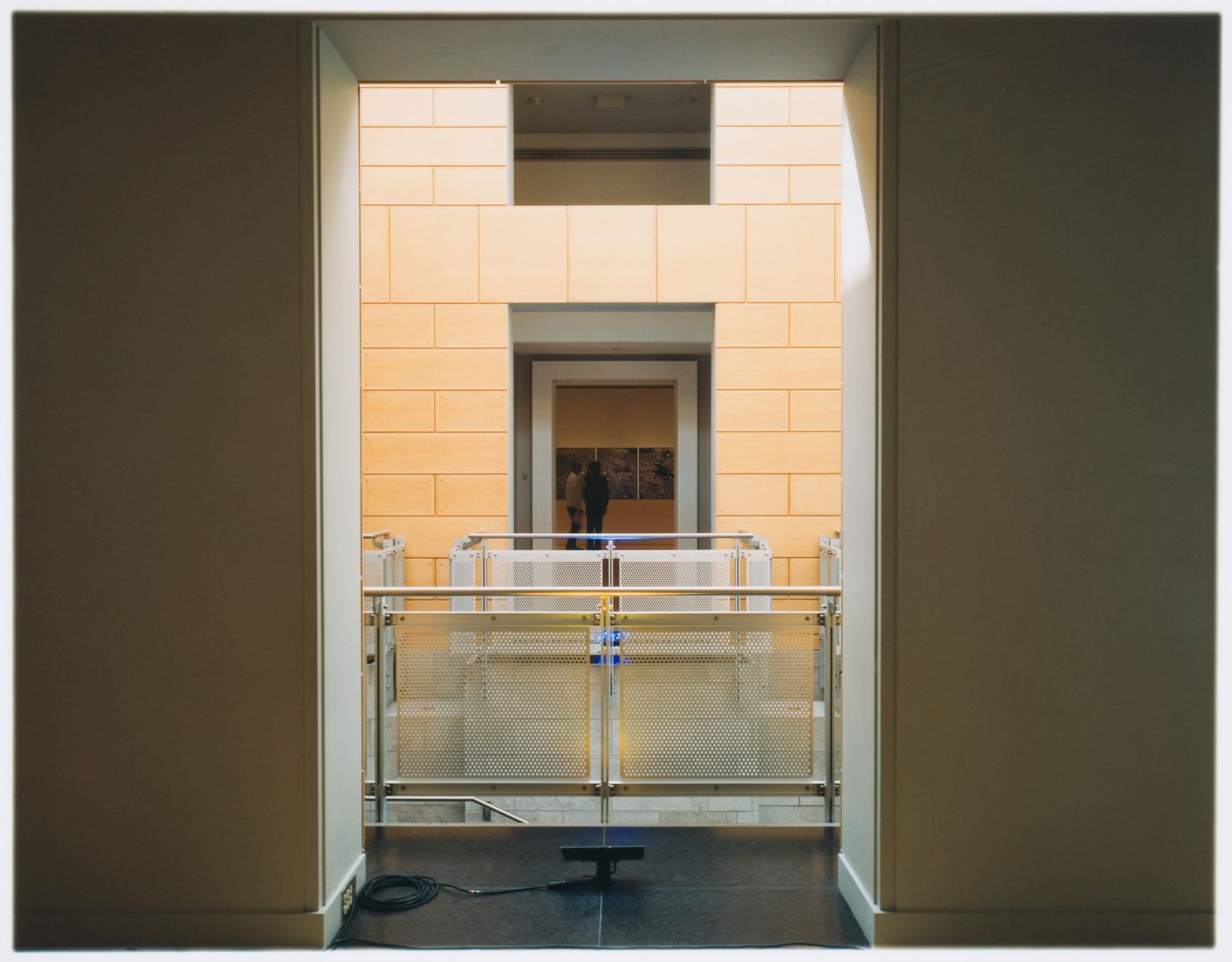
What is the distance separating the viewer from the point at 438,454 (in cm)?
916

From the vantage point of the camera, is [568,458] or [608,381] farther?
[568,458]

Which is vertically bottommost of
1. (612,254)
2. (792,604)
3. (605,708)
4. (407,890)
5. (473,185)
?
(407,890)

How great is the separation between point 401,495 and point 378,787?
571cm

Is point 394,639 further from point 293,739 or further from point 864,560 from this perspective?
point 864,560

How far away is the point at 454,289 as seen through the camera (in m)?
9.11

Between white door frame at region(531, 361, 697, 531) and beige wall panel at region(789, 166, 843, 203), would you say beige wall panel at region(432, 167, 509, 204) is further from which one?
beige wall panel at region(789, 166, 843, 203)

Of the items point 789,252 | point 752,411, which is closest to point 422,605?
point 752,411

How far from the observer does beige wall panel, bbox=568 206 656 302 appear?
907cm

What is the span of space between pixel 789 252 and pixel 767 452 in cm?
218

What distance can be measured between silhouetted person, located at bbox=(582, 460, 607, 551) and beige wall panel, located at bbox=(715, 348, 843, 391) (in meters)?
3.64

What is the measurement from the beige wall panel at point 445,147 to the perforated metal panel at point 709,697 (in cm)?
692

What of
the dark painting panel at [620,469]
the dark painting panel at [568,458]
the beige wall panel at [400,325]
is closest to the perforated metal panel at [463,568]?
the beige wall panel at [400,325]

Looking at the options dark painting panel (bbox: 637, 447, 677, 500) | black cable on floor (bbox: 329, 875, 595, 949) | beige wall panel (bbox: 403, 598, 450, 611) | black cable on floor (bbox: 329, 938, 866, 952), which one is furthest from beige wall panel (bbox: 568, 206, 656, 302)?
black cable on floor (bbox: 329, 938, 866, 952)

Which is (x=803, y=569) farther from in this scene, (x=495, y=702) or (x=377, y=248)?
(x=495, y=702)
